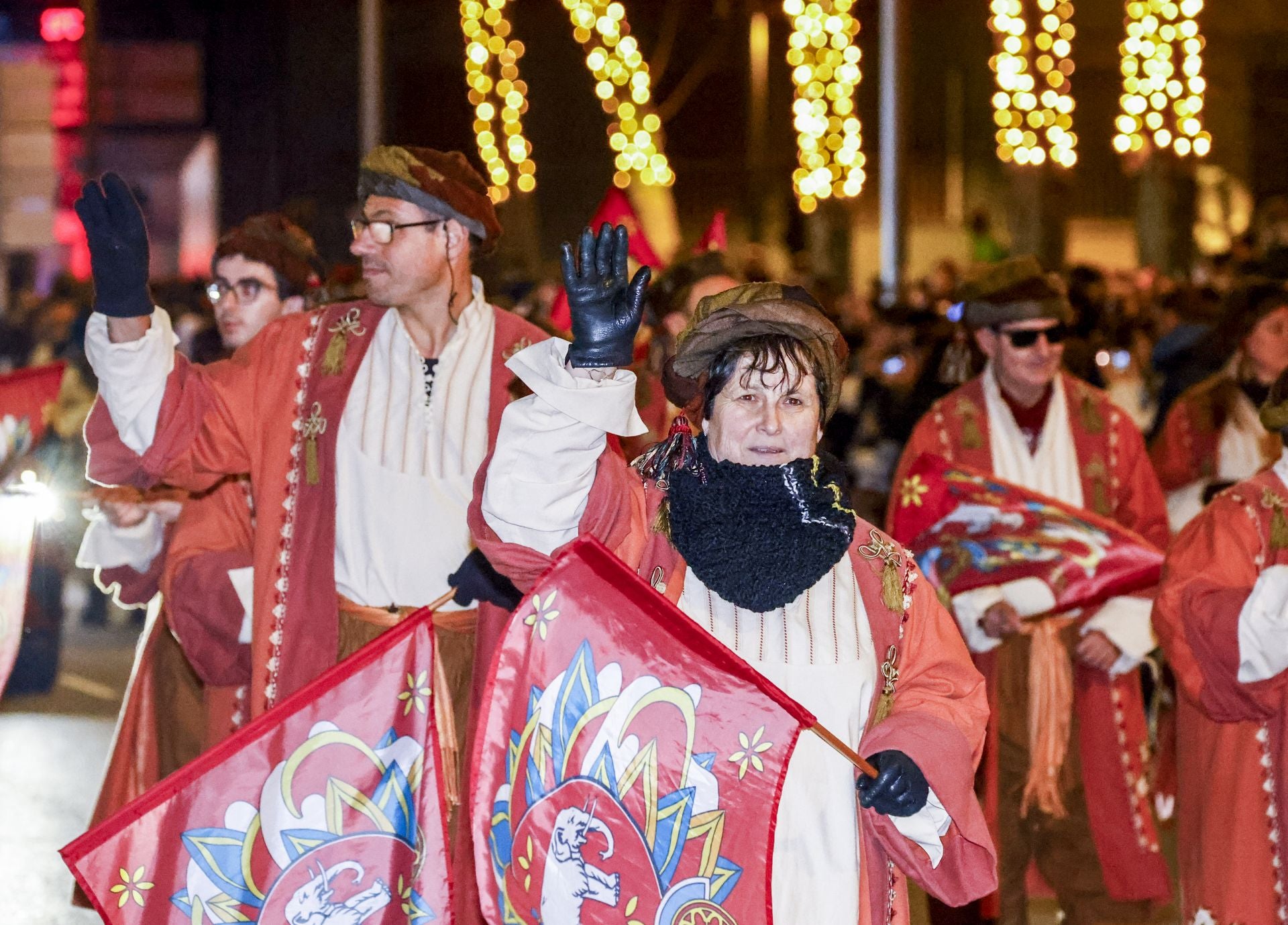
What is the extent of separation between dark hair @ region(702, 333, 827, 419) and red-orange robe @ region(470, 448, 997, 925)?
0.20m

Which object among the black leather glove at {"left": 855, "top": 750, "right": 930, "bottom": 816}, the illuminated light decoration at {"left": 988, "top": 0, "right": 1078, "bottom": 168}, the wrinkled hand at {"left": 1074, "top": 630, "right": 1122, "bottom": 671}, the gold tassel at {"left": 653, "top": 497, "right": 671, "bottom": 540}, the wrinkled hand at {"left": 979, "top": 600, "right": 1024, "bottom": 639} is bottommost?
the wrinkled hand at {"left": 1074, "top": 630, "right": 1122, "bottom": 671}

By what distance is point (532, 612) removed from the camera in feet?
9.68

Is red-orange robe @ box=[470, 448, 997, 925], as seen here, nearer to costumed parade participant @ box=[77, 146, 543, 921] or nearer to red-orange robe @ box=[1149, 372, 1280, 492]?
costumed parade participant @ box=[77, 146, 543, 921]

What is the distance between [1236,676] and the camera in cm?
406

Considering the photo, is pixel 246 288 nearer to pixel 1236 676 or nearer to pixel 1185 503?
pixel 1236 676

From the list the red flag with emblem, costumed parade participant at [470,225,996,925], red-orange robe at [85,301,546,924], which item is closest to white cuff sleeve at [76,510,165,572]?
red-orange robe at [85,301,546,924]

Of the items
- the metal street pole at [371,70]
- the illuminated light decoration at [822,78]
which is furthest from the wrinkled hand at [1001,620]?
the metal street pole at [371,70]

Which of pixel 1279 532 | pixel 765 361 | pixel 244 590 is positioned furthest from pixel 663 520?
pixel 244 590

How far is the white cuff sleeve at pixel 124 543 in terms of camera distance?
5.12 metres

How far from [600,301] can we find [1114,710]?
297 centimetres

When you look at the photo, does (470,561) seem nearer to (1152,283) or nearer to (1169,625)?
(1169,625)

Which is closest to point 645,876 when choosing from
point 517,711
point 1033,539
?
point 517,711

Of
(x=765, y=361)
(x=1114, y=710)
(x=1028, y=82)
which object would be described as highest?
(x=1028, y=82)

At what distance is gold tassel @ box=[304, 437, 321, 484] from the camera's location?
13.7 ft
